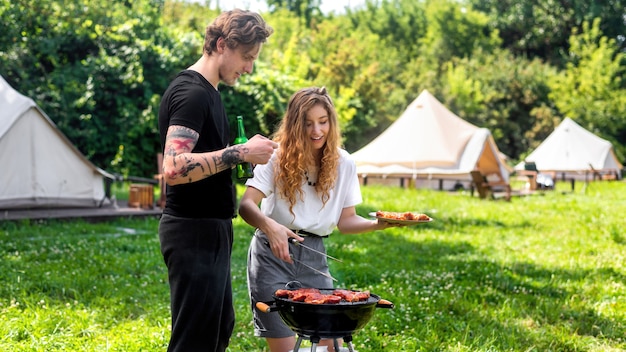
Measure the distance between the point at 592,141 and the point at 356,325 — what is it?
28399 mm

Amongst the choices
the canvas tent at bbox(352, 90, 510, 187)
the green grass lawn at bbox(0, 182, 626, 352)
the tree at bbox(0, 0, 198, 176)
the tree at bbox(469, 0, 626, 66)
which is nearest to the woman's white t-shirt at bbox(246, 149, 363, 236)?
the green grass lawn at bbox(0, 182, 626, 352)

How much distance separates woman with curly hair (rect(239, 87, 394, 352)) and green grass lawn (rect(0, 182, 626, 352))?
1749mm

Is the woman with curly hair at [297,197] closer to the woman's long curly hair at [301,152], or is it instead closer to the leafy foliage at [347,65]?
the woman's long curly hair at [301,152]

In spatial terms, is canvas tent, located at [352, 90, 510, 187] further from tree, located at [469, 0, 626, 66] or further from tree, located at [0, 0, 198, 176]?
tree, located at [469, 0, 626, 66]

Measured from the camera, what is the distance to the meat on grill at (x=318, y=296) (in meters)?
3.24

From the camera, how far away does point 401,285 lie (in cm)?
747

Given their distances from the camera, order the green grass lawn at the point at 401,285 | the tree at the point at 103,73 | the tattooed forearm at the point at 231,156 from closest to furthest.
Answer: the tattooed forearm at the point at 231,156, the green grass lawn at the point at 401,285, the tree at the point at 103,73

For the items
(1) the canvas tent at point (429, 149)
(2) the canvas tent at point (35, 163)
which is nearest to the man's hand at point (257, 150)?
(2) the canvas tent at point (35, 163)

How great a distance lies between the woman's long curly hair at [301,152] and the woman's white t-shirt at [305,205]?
36mm

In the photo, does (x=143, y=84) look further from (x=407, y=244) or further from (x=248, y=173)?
(x=248, y=173)

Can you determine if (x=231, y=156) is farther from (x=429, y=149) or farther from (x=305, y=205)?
(x=429, y=149)

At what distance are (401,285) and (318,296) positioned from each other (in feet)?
14.0

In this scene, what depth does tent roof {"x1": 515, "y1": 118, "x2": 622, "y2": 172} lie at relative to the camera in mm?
28500

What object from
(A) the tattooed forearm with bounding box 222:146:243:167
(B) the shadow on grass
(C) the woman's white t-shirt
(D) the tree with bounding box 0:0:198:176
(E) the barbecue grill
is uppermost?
(D) the tree with bounding box 0:0:198:176
